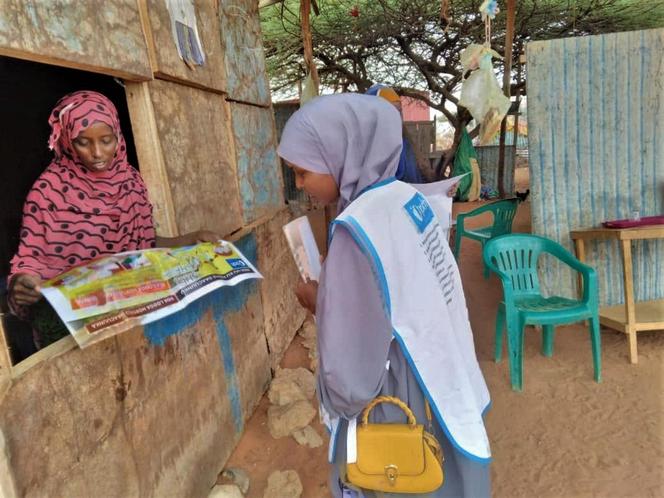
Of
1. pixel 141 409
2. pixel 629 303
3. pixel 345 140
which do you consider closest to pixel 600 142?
pixel 629 303

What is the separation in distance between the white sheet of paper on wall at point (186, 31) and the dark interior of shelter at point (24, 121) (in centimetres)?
51

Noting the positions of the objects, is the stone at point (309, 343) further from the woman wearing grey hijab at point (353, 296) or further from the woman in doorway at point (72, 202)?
the woman wearing grey hijab at point (353, 296)

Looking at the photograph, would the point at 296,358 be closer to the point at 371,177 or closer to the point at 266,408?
the point at 266,408

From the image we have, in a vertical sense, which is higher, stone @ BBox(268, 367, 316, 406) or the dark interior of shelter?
the dark interior of shelter

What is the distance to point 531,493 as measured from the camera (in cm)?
245

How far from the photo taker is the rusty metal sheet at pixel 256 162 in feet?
11.0

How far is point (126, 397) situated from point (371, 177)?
1.34 meters

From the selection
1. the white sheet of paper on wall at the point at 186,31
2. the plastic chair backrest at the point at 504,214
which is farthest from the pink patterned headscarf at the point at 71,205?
the plastic chair backrest at the point at 504,214

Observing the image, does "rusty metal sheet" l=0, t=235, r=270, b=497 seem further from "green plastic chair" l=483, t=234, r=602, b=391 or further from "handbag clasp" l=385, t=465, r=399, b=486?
"green plastic chair" l=483, t=234, r=602, b=391

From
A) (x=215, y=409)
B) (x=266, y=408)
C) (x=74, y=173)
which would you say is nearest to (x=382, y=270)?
(x=74, y=173)

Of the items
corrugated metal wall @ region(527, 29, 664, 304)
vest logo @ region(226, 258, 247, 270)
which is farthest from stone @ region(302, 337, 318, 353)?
vest logo @ region(226, 258, 247, 270)

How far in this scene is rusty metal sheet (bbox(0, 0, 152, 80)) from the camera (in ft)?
4.70

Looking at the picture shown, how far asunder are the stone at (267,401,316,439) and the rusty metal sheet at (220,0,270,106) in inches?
83.0

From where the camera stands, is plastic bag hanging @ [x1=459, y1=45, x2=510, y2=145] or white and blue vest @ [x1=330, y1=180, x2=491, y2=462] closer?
white and blue vest @ [x1=330, y1=180, x2=491, y2=462]
